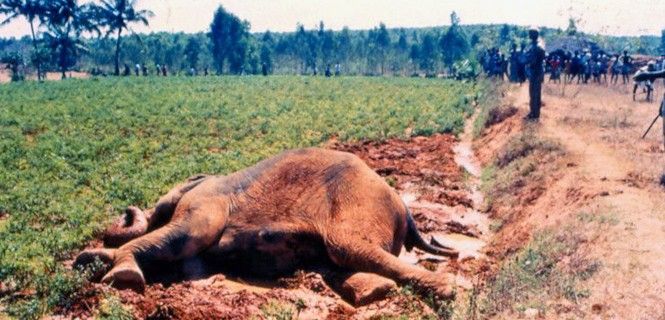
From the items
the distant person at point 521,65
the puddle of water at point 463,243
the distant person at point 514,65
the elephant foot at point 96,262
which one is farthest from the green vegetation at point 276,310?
the distant person at point 514,65

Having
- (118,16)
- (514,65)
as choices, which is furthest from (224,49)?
(514,65)

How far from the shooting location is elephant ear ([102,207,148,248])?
20.4 feet

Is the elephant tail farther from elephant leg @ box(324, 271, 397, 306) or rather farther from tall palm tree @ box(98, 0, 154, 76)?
tall palm tree @ box(98, 0, 154, 76)

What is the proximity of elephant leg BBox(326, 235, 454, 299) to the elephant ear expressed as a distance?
2053 millimetres

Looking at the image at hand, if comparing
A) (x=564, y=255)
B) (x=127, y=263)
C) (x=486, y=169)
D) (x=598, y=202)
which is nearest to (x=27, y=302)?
(x=127, y=263)

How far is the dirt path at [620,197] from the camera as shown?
4.67 metres

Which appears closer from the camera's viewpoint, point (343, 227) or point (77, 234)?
point (343, 227)

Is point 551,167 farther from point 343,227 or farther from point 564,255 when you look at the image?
point 343,227

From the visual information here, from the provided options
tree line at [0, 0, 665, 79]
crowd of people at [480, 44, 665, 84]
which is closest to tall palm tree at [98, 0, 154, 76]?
tree line at [0, 0, 665, 79]

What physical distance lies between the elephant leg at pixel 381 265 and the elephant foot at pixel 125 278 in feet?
→ 5.66

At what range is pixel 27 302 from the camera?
5051 millimetres

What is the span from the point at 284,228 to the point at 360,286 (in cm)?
101

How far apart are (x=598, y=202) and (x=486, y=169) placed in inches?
212

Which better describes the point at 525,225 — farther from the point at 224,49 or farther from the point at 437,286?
the point at 224,49
